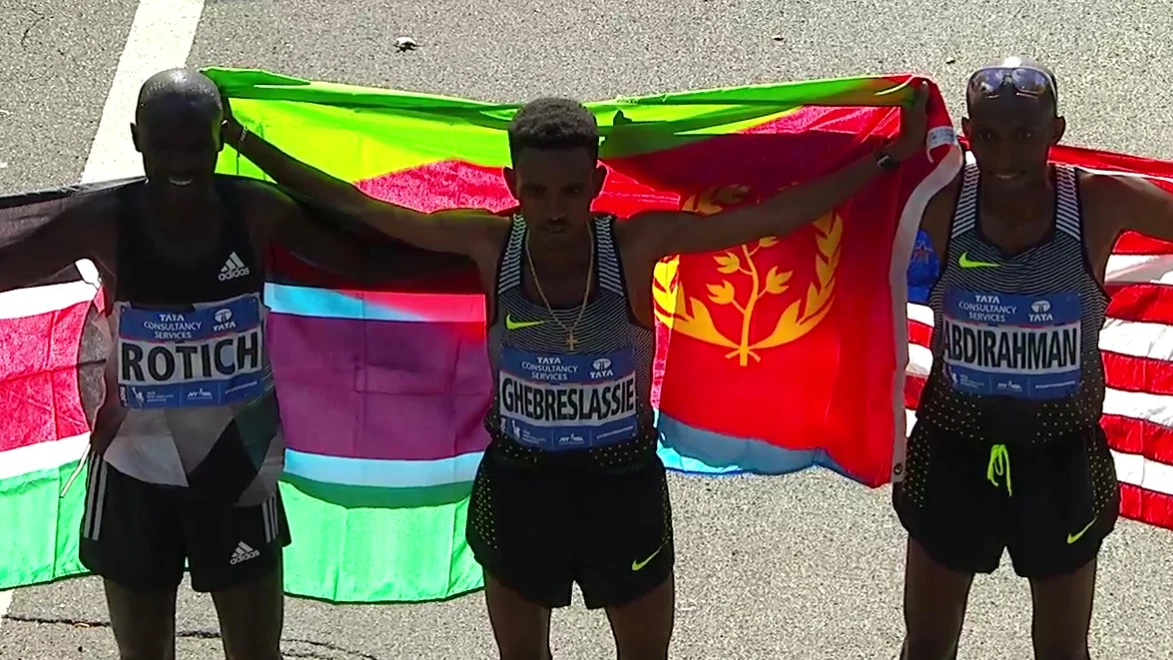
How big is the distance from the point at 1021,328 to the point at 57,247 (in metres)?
2.28

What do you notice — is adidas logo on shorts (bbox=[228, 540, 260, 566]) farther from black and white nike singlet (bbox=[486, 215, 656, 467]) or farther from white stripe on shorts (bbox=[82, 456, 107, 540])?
black and white nike singlet (bbox=[486, 215, 656, 467])

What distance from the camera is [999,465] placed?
12.4 ft

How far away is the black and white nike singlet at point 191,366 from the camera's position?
368 centimetres

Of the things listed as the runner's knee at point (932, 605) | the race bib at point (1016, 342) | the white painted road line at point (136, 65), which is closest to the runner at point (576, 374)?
the race bib at point (1016, 342)

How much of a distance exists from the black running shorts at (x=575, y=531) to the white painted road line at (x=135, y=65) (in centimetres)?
375

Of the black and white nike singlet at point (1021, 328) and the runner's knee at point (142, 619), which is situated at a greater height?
the black and white nike singlet at point (1021, 328)

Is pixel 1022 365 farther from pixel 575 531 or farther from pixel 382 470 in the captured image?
pixel 382 470

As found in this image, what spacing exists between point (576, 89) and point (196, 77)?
13.8ft

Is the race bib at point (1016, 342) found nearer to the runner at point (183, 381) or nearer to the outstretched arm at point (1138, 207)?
the outstretched arm at point (1138, 207)

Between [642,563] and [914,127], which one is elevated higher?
[914,127]

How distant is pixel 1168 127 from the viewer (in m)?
7.23

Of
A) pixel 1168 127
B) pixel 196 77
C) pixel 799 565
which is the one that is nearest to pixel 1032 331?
pixel 799 565

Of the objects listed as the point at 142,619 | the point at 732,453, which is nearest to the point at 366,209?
the point at 142,619

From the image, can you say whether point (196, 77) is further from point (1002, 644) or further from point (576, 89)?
point (576, 89)
